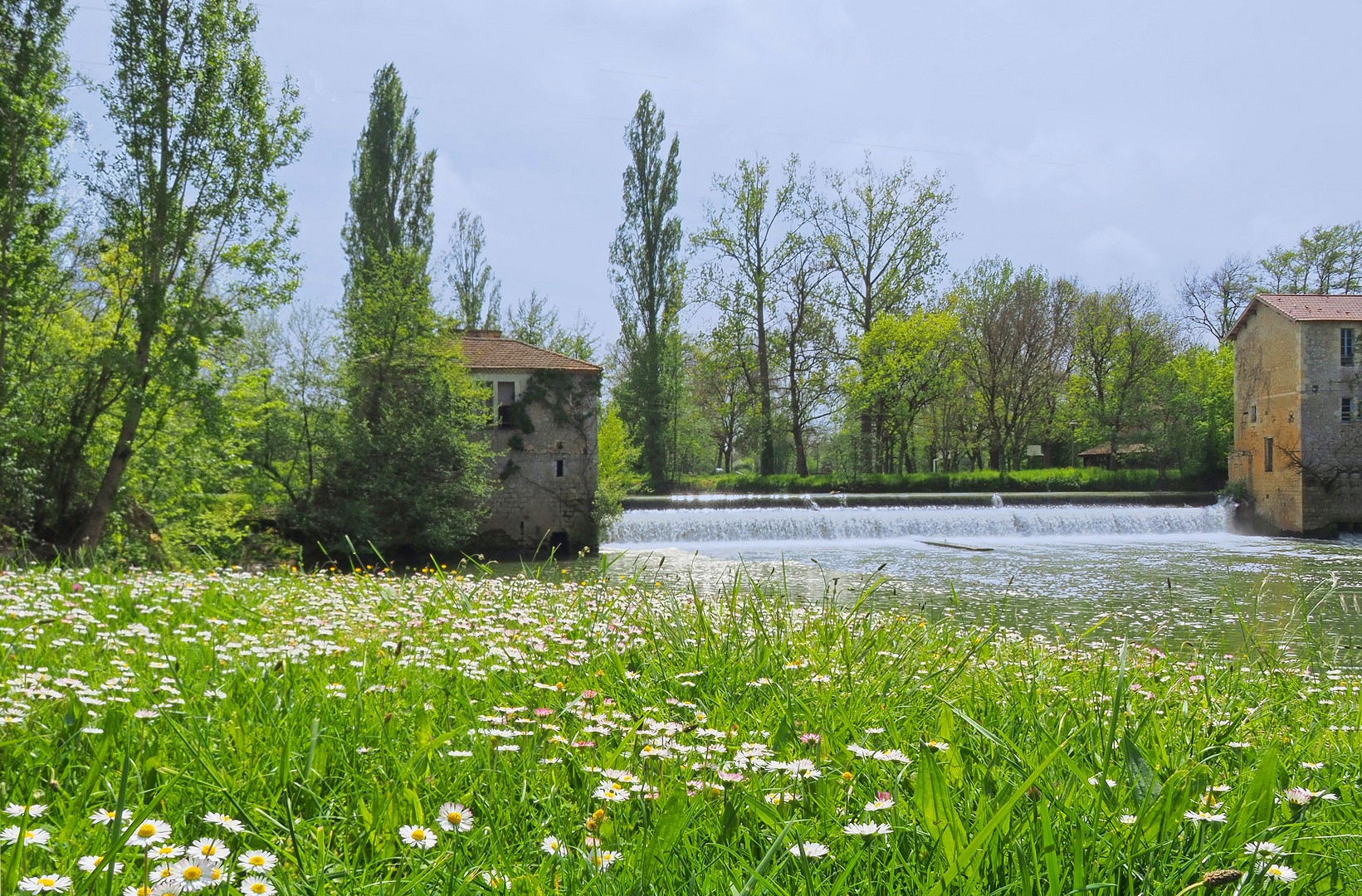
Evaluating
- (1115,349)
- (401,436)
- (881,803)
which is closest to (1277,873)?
(881,803)

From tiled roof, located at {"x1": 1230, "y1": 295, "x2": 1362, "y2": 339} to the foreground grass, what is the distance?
3336 cm

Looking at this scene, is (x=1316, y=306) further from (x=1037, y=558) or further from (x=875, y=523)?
(x=1037, y=558)

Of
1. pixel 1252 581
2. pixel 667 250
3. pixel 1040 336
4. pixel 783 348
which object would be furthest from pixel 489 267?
pixel 1252 581

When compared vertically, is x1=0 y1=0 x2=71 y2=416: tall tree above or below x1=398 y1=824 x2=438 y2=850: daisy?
above

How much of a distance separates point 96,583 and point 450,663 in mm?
3524

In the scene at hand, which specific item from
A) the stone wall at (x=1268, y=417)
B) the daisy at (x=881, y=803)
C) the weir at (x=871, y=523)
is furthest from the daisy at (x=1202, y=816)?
the stone wall at (x=1268, y=417)

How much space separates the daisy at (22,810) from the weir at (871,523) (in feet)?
70.0

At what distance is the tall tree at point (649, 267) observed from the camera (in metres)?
36.3

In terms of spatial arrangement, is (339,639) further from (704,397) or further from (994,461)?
(994,461)

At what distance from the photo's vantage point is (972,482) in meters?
32.9

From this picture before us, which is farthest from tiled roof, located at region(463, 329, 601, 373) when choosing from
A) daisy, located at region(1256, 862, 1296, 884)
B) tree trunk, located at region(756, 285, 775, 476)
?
daisy, located at region(1256, 862, 1296, 884)

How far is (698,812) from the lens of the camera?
1894 millimetres

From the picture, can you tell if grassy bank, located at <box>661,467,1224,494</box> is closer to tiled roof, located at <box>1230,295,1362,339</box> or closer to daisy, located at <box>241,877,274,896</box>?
tiled roof, located at <box>1230,295,1362,339</box>

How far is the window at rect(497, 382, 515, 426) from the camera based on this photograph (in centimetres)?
2528
